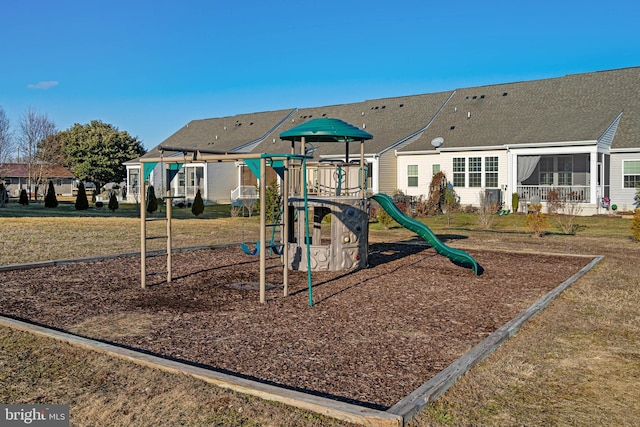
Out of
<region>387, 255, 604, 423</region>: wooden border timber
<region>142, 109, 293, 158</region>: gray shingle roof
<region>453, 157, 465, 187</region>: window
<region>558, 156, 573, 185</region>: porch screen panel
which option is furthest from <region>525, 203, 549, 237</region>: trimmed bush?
<region>142, 109, 293, 158</region>: gray shingle roof

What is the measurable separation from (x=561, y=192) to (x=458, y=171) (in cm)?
525

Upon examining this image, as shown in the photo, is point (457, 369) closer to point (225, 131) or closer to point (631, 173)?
point (631, 173)

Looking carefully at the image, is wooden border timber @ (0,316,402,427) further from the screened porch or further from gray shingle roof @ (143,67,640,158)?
gray shingle roof @ (143,67,640,158)

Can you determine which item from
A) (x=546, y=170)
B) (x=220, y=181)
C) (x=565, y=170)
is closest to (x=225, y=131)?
(x=220, y=181)

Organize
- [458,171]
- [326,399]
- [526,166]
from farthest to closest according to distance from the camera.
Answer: [458,171] → [526,166] → [326,399]

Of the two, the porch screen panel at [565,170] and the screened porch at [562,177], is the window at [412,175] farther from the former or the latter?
the porch screen panel at [565,170]

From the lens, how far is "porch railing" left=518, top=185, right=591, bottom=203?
26.1 m

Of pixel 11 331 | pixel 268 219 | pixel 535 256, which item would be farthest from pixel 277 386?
pixel 268 219

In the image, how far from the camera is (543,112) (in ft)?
99.0

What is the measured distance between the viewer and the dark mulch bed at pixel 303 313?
5663 millimetres

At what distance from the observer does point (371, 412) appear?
425 cm

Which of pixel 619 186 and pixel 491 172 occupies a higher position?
pixel 491 172

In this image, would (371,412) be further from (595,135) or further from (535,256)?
(595,135)

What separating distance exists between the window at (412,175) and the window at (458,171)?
2373 mm
